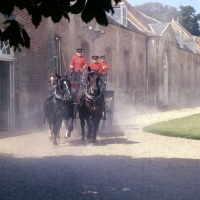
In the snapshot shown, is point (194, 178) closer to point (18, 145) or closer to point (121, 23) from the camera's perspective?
point (18, 145)

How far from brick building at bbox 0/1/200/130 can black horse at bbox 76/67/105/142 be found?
147 centimetres

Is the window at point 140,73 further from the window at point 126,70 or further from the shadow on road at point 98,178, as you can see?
the shadow on road at point 98,178

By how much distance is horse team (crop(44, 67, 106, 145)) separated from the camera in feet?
36.0

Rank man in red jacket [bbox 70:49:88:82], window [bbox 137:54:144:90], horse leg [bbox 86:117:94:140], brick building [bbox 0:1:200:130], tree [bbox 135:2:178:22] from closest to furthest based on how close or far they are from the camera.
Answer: horse leg [bbox 86:117:94:140], man in red jacket [bbox 70:49:88:82], brick building [bbox 0:1:200:130], window [bbox 137:54:144:90], tree [bbox 135:2:178:22]

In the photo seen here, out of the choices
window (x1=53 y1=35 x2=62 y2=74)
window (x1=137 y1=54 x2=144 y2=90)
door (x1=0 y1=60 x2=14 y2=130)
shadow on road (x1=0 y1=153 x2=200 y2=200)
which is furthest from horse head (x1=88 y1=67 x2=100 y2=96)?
window (x1=137 y1=54 x2=144 y2=90)

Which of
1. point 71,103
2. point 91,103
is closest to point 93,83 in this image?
point 91,103

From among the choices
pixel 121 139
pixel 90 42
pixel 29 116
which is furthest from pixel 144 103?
pixel 121 139

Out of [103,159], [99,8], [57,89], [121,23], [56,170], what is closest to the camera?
[99,8]

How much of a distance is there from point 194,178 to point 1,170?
3393 millimetres

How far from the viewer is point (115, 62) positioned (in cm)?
2477

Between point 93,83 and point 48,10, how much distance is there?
7.00 meters

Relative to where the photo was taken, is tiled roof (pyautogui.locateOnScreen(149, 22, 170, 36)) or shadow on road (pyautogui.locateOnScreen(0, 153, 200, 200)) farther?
tiled roof (pyautogui.locateOnScreen(149, 22, 170, 36))

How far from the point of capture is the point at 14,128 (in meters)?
15.2

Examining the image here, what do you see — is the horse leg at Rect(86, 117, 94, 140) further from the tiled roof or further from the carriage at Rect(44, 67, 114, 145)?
the tiled roof
